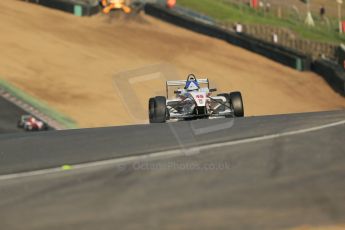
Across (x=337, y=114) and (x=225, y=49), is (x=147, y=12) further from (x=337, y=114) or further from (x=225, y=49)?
(x=337, y=114)

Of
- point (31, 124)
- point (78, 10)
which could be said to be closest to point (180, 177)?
point (31, 124)

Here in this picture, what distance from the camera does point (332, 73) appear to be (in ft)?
73.9

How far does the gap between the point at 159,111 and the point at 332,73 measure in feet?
40.8

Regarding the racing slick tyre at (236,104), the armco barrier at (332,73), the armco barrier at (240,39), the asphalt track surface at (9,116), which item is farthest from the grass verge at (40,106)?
the armco barrier at (240,39)

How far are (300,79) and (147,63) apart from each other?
602 cm

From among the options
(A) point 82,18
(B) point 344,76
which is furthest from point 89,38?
(B) point 344,76

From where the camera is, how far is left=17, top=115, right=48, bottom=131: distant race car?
582 inches

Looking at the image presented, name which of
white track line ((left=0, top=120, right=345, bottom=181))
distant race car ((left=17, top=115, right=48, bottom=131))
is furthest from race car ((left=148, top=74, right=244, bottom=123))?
distant race car ((left=17, top=115, right=48, bottom=131))

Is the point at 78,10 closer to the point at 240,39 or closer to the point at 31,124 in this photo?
the point at 240,39

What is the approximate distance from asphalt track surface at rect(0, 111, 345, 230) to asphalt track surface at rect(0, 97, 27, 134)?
5242 millimetres

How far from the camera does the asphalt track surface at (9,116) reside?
597 inches

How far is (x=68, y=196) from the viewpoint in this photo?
6875 millimetres

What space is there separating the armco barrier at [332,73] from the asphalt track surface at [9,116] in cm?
1174

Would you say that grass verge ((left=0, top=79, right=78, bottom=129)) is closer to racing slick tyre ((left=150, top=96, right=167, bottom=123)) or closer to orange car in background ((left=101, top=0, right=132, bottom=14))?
racing slick tyre ((left=150, top=96, right=167, bottom=123))
